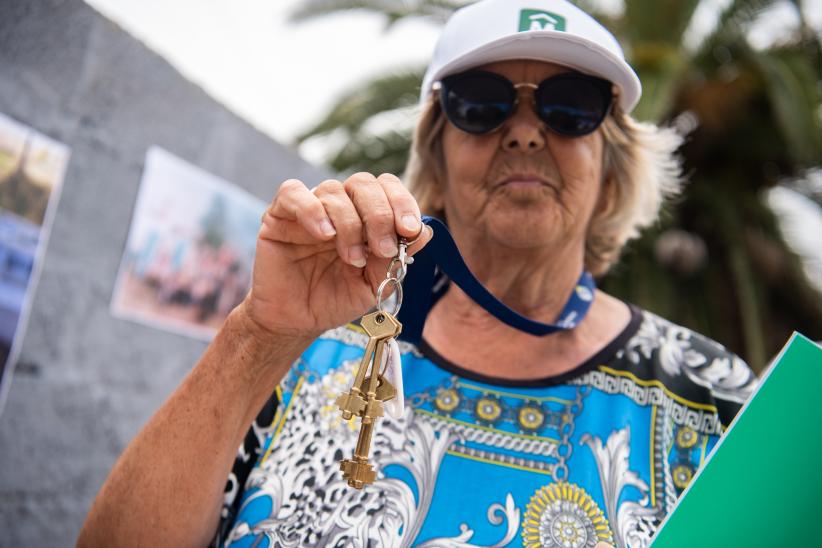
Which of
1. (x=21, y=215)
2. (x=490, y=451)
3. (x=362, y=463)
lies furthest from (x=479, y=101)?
(x=21, y=215)

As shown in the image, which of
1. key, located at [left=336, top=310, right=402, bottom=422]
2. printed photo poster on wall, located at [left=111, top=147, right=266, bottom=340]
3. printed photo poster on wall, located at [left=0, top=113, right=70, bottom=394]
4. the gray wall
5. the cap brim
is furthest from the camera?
printed photo poster on wall, located at [left=111, top=147, right=266, bottom=340]

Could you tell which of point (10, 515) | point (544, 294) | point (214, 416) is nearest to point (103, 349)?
point (10, 515)

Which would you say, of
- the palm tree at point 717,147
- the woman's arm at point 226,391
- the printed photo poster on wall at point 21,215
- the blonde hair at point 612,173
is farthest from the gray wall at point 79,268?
the palm tree at point 717,147

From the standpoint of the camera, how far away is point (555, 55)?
6.08ft

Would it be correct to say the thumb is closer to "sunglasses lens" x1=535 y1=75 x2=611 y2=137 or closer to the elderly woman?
the elderly woman

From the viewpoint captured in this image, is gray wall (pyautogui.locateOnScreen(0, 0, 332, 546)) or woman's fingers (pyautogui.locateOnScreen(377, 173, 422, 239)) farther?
gray wall (pyautogui.locateOnScreen(0, 0, 332, 546))

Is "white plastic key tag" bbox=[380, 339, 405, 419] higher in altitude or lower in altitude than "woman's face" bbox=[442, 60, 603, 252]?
lower

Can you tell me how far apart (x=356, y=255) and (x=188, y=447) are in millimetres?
586

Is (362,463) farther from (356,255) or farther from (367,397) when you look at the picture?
(356,255)

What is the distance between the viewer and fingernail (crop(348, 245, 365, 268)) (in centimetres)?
124

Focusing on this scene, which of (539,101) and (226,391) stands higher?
(539,101)

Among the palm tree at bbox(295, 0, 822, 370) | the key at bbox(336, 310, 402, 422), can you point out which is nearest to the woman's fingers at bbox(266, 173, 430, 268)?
the key at bbox(336, 310, 402, 422)

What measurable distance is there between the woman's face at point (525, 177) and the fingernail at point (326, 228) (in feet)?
2.44

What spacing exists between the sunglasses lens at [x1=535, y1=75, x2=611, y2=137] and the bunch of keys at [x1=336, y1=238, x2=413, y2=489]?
0.81 metres
